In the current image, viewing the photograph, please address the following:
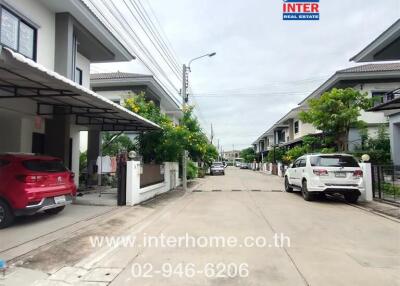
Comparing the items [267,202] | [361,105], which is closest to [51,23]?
[267,202]

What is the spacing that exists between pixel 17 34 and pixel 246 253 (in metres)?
9.79

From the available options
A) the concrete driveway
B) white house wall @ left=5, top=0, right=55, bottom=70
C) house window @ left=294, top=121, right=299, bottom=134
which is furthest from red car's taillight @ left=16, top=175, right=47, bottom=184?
house window @ left=294, top=121, right=299, bottom=134

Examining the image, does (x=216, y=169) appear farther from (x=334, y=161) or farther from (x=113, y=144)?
(x=334, y=161)

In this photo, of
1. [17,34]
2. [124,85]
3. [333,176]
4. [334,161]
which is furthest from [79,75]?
[333,176]

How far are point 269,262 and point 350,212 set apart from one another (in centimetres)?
690

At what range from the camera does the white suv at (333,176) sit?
1360 centimetres

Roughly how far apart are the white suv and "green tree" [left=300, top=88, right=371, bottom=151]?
18.5 feet

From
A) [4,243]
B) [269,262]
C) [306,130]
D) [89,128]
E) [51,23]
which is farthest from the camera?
[306,130]

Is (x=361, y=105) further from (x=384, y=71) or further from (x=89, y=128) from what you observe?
(x=89, y=128)

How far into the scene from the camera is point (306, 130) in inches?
1574

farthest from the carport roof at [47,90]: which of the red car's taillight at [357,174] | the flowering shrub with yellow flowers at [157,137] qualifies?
the red car's taillight at [357,174]

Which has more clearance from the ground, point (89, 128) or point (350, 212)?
point (89, 128)

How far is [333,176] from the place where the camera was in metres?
13.7

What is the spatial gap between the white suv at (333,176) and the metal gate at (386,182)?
3.63 feet
